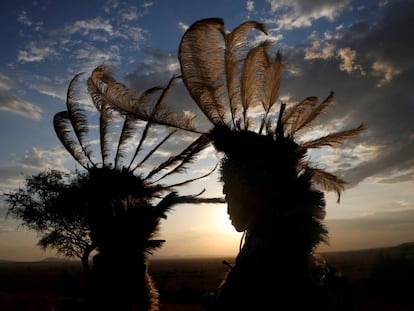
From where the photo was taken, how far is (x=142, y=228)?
434 cm

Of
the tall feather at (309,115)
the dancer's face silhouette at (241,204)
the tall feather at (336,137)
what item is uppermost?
the tall feather at (309,115)

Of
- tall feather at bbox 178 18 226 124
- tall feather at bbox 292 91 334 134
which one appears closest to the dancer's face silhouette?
tall feather at bbox 178 18 226 124

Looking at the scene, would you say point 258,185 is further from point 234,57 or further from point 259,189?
point 234,57

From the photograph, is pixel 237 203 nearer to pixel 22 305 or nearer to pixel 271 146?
pixel 271 146

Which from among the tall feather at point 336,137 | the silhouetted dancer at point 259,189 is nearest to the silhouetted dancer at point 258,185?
the silhouetted dancer at point 259,189

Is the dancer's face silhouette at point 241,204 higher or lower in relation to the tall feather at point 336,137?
lower

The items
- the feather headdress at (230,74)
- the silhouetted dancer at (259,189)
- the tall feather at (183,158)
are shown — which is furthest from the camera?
the tall feather at (183,158)

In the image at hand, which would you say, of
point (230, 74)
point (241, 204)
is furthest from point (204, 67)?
point (241, 204)

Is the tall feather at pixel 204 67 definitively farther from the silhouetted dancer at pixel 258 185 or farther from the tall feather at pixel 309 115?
the tall feather at pixel 309 115

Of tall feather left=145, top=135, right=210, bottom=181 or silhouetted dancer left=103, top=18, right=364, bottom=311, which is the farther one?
tall feather left=145, top=135, right=210, bottom=181

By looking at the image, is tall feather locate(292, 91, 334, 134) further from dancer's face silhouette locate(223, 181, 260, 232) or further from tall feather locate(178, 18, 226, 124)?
dancer's face silhouette locate(223, 181, 260, 232)

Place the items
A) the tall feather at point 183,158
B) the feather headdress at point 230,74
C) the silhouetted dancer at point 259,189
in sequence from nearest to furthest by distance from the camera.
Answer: the silhouetted dancer at point 259,189, the feather headdress at point 230,74, the tall feather at point 183,158

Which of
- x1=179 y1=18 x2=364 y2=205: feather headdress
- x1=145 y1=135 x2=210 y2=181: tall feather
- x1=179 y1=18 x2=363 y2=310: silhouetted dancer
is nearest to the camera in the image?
x1=179 y1=18 x2=363 y2=310: silhouetted dancer

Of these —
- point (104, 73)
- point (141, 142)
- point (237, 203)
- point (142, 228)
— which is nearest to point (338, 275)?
point (237, 203)
